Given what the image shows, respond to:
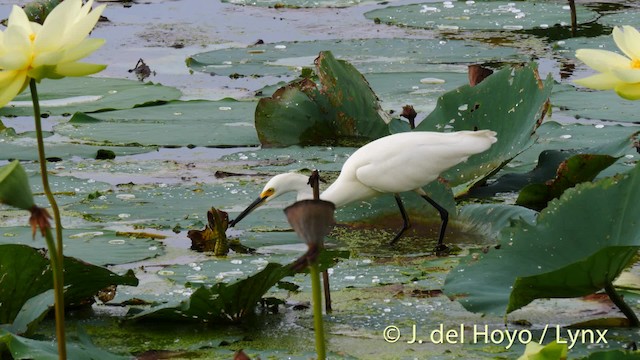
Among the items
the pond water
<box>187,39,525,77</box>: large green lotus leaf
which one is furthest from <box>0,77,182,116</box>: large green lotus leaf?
<box>187,39,525,77</box>: large green lotus leaf

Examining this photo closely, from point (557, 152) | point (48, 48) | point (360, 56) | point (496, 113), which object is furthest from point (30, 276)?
point (360, 56)

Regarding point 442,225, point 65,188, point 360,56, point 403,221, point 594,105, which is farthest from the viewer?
point 360,56

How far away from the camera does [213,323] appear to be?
8.57ft

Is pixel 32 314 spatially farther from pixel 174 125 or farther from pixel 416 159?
pixel 174 125

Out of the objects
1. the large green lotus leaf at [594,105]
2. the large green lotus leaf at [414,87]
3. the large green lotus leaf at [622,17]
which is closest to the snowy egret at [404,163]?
the large green lotus leaf at [594,105]

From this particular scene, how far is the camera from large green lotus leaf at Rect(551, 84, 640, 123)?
4.57 meters

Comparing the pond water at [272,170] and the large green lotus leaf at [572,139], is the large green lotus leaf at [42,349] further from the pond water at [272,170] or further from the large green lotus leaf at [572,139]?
the large green lotus leaf at [572,139]

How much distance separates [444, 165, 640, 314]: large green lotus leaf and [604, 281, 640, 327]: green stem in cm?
6

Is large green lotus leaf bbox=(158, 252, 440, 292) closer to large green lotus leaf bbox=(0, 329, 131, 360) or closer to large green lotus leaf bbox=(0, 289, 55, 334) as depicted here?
large green lotus leaf bbox=(0, 289, 55, 334)

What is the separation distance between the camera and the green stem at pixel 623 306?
90.9 inches

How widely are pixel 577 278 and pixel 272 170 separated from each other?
2.06 metres

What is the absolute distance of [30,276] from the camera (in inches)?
99.3

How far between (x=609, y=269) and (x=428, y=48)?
4194 mm

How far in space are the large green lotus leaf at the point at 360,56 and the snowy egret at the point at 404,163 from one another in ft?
7.60
